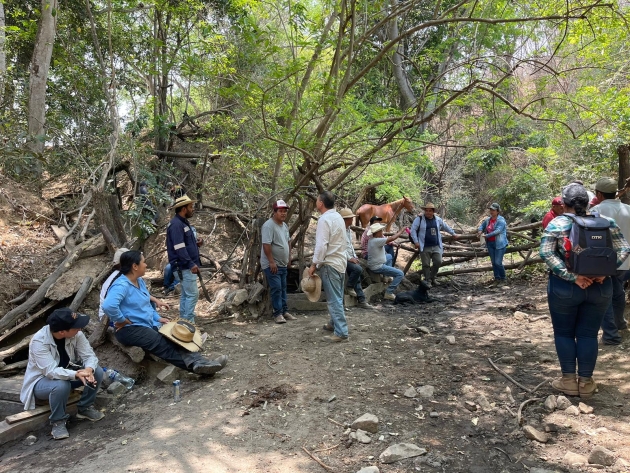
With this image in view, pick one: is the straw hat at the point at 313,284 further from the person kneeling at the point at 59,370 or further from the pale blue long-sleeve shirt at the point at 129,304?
the person kneeling at the point at 59,370

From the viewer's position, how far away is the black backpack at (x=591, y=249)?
345cm

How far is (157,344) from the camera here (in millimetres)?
4688

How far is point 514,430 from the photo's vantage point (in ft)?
10.9

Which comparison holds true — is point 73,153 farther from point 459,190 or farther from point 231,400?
point 459,190

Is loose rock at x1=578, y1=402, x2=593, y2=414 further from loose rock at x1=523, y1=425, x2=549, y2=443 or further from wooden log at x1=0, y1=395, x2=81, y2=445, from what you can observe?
wooden log at x1=0, y1=395, x2=81, y2=445

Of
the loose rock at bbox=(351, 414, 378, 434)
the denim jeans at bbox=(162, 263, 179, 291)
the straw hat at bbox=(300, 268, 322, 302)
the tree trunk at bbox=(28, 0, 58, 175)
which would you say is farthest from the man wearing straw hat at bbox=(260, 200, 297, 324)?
the tree trunk at bbox=(28, 0, 58, 175)

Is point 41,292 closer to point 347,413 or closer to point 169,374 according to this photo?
point 169,374

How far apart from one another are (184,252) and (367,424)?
132 inches

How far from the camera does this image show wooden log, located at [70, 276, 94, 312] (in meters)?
6.43

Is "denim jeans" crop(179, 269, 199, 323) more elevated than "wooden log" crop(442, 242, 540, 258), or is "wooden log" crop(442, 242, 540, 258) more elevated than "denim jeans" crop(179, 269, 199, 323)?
"denim jeans" crop(179, 269, 199, 323)

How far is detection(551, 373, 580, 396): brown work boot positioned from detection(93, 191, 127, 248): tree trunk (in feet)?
20.7

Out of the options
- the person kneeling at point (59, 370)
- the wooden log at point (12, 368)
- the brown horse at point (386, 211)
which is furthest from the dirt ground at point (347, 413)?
the brown horse at point (386, 211)

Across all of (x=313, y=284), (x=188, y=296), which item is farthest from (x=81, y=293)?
(x=313, y=284)

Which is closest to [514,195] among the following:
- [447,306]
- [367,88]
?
[367,88]
